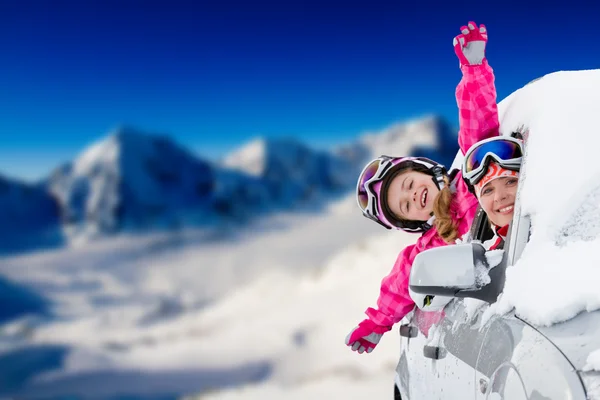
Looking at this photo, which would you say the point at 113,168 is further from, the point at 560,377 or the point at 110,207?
the point at 560,377

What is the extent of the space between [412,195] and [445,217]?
1.12 ft

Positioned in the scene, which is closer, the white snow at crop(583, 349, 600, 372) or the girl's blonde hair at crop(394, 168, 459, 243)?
the white snow at crop(583, 349, 600, 372)

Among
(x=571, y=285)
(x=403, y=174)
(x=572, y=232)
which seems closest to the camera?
(x=571, y=285)

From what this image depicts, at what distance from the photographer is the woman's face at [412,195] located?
280 cm

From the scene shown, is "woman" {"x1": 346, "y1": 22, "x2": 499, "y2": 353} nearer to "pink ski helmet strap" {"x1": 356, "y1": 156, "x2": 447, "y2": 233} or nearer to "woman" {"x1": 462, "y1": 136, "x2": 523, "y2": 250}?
"pink ski helmet strap" {"x1": 356, "y1": 156, "x2": 447, "y2": 233}

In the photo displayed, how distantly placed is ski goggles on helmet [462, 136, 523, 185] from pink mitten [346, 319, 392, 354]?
1336mm

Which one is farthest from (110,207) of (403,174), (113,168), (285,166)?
(403,174)

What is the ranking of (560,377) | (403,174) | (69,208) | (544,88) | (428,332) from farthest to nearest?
(69,208) < (403,174) < (428,332) < (544,88) < (560,377)

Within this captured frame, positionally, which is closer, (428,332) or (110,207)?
(428,332)

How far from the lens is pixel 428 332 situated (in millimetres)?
2211

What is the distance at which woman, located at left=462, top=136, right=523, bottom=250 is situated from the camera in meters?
1.85

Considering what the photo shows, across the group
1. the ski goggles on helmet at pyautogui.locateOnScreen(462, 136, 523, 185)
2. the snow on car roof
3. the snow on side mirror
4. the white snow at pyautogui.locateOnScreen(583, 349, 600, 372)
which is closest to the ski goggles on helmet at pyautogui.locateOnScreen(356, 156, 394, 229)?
the ski goggles on helmet at pyautogui.locateOnScreen(462, 136, 523, 185)

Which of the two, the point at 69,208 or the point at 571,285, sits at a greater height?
the point at 69,208

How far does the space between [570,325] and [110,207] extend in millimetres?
133690
